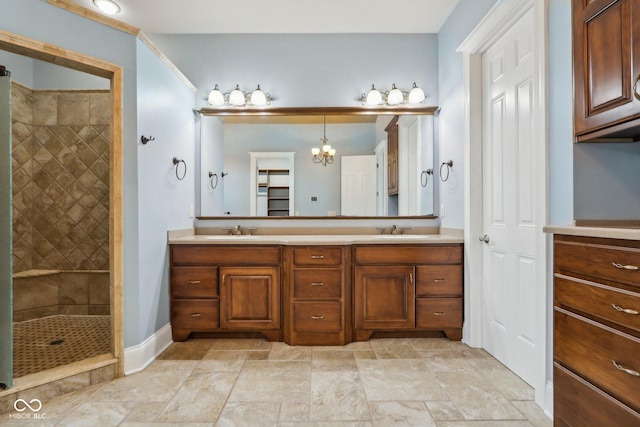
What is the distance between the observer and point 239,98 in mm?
2984

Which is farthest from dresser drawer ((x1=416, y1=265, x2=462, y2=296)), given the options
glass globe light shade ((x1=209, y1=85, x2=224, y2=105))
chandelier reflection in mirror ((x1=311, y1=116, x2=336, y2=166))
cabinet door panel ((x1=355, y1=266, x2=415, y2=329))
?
glass globe light shade ((x1=209, y1=85, x2=224, y2=105))

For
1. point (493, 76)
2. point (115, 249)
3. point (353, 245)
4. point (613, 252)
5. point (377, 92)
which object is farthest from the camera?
point (377, 92)

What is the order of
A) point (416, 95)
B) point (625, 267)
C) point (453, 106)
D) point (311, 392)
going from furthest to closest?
point (416, 95) < point (453, 106) < point (311, 392) < point (625, 267)

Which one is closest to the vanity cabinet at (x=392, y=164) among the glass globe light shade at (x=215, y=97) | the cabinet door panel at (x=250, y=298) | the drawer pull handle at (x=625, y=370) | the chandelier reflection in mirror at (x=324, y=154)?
the chandelier reflection in mirror at (x=324, y=154)

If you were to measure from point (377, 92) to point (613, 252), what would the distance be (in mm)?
2348

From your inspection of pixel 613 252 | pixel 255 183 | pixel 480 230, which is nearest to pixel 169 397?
pixel 255 183

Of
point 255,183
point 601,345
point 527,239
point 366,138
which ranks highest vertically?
point 366,138

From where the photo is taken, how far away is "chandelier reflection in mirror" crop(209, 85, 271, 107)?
2.97 m

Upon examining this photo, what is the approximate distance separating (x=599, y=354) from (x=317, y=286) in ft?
5.55

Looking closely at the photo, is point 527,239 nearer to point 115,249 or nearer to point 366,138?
point 366,138

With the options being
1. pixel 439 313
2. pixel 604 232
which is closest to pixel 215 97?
pixel 439 313

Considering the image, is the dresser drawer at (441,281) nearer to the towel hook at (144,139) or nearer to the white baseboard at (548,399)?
the white baseboard at (548,399)

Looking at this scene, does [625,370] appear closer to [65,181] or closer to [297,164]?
[297,164]

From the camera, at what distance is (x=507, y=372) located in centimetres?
207
